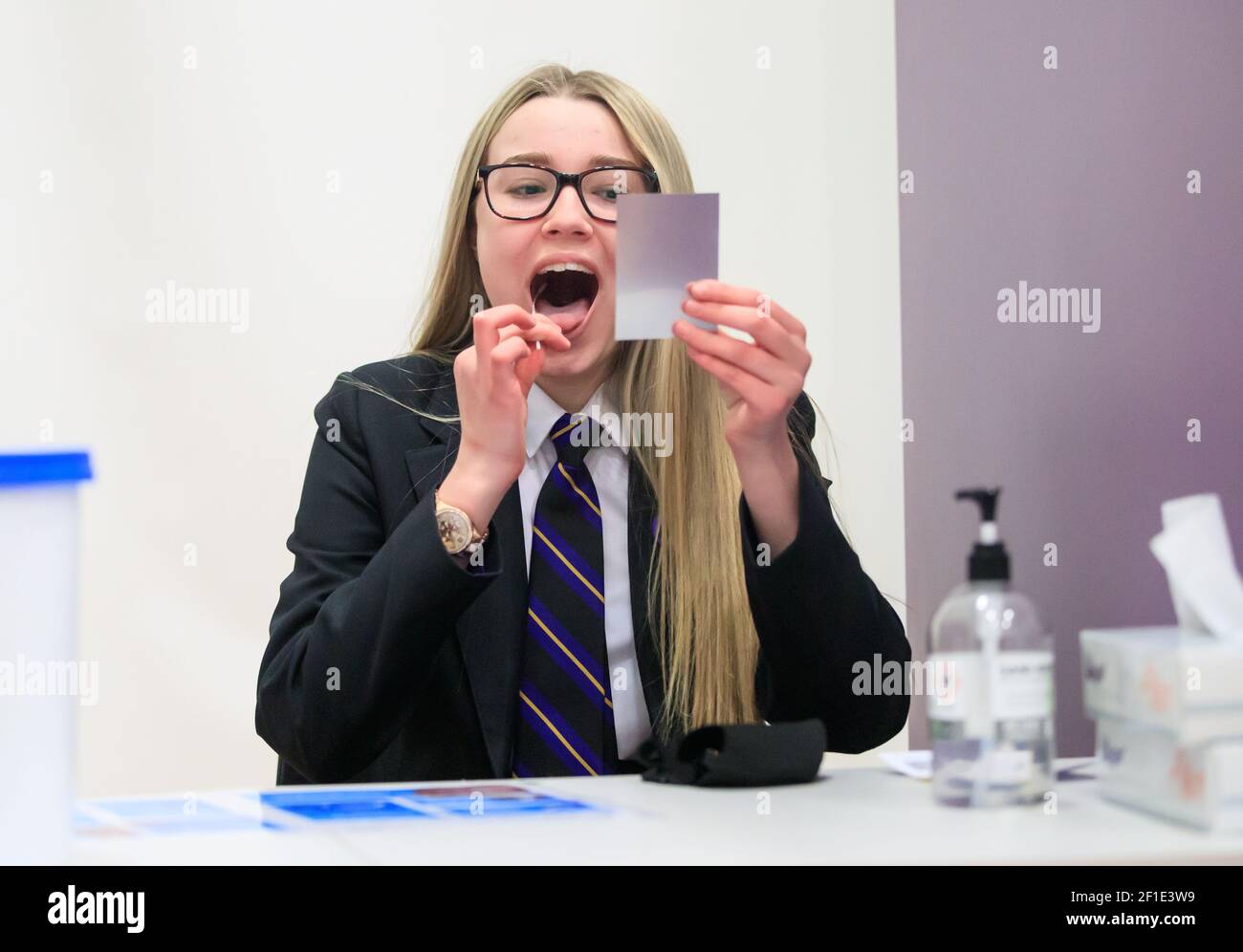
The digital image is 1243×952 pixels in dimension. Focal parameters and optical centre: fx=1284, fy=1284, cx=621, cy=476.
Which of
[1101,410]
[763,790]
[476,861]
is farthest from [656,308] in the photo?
[1101,410]

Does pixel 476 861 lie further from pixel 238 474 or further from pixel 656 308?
pixel 238 474

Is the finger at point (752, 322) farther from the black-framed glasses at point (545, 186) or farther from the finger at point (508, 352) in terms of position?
the black-framed glasses at point (545, 186)

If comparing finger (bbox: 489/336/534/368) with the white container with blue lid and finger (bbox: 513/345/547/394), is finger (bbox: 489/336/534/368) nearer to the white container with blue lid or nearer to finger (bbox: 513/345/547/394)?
finger (bbox: 513/345/547/394)

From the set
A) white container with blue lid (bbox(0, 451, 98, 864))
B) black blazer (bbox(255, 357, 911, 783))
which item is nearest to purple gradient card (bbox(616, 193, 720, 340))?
black blazer (bbox(255, 357, 911, 783))

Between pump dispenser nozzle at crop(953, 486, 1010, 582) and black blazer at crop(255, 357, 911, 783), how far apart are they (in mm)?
326

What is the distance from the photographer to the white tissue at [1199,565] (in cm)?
91

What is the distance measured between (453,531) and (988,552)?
1.88ft

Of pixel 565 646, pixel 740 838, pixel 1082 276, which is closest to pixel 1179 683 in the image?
pixel 740 838

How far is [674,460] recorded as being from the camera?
5.36 ft

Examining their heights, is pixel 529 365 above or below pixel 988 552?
above

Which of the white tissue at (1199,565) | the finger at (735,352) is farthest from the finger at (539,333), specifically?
the white tissue at (1199,565)

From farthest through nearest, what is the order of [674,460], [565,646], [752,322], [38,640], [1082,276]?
1. [1082,276]
2. [674,460]
3. [565,646]
4. [752,322]
5. [38,640]

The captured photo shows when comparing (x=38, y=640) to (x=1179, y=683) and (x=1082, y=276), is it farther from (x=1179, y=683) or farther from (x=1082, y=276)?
(x=1082, y=276)

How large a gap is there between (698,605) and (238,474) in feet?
3.62
